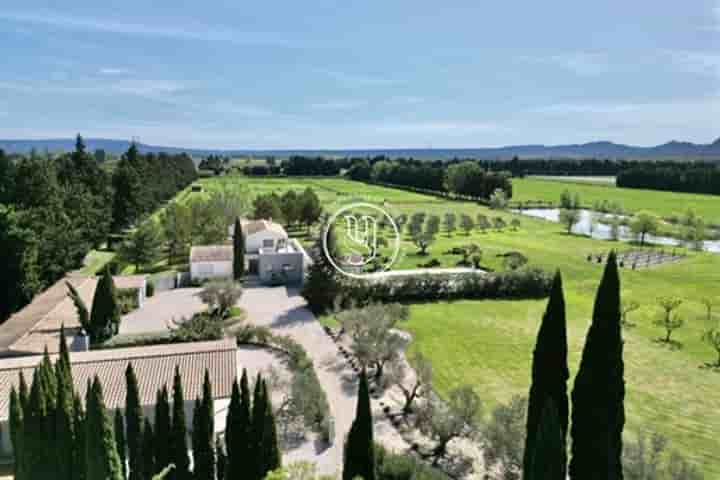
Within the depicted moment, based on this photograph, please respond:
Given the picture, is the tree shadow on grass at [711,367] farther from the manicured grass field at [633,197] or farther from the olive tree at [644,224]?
the manicured grass field at [633,197]

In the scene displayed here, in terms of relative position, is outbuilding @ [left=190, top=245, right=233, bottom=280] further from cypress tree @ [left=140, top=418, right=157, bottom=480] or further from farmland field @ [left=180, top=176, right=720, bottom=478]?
cypress tree @ [left=140, top=418, right=157, bottom=480]

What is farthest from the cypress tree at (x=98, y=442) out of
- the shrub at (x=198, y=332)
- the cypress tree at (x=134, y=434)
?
the shrub at (x=198, y=332)

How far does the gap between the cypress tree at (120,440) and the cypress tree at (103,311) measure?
14150 mm

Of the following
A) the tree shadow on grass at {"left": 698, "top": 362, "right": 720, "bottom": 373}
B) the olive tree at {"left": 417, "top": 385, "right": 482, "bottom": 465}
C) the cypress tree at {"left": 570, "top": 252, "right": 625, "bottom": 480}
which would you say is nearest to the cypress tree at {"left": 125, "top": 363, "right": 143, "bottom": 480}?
the olive tree at {"left": 417, "top": 385, "right": 482, "bottom": 465}

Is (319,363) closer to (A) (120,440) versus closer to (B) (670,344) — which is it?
(A) (120,440)

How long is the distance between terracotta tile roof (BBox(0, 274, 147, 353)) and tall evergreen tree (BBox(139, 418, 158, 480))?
10.8m

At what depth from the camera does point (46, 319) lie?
25156mm


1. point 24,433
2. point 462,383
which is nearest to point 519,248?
point 462,383

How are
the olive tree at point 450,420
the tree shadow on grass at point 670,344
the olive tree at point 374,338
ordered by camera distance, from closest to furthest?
the olive tree at point 450,420 → the olive tree at point 374,338 → the tree shadow on grass at point 670,344

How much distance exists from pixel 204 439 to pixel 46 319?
17362mm

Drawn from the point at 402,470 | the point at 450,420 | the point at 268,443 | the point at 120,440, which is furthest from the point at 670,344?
the point at 120,440

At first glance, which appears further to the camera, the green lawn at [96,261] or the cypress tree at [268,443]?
the green lawn at [96,261]

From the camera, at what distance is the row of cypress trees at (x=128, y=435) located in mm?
11308

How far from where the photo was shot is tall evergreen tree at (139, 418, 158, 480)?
12383mm
